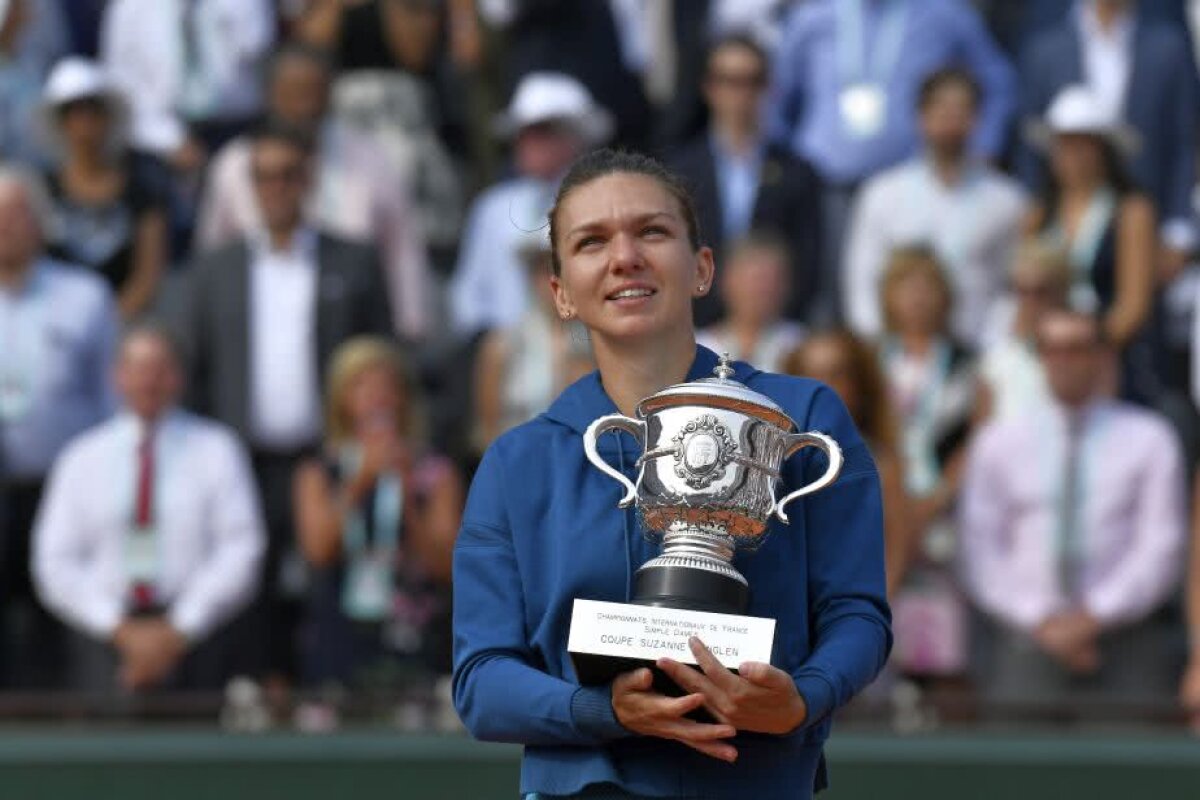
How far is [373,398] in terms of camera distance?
7.63 meters

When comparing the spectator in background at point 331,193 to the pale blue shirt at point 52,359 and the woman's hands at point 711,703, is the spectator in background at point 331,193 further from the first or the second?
the woman's hands at point 711,703

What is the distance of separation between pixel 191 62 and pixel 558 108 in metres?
1.72

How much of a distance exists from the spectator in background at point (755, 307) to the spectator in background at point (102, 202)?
2273 mm

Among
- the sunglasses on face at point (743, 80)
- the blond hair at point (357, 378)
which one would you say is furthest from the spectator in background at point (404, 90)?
the blond hair at point (357, 378)

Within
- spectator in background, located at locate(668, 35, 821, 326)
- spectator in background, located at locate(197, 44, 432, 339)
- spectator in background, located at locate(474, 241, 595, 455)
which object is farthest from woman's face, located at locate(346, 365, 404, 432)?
spectator in background, located at locate(668, 35, 821, 326)

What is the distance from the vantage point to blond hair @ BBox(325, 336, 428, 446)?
7648 mm

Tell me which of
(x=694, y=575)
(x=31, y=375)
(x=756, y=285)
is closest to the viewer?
(x=694, y=575)

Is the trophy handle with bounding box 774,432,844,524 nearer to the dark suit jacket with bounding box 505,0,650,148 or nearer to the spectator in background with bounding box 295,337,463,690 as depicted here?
the spectator in background with bounding box 295,337,463,690

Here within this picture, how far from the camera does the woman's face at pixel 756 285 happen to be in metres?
7.87

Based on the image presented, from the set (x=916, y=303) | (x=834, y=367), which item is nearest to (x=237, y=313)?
(x=834, y=367)

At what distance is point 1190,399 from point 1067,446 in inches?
33.3

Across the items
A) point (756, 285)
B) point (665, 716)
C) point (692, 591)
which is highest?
point (756, 285)

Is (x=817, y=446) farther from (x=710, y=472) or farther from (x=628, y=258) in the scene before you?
(x=628, y=258)

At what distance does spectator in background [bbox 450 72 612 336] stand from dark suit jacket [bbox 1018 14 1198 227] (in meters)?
1.74
